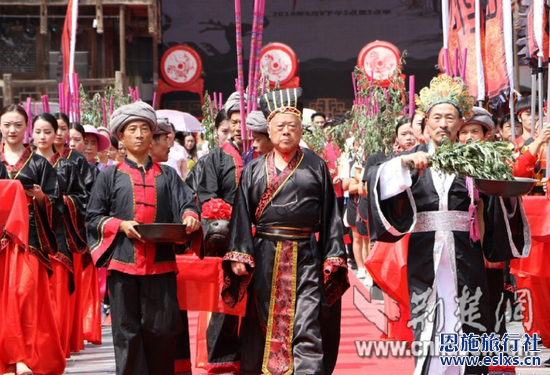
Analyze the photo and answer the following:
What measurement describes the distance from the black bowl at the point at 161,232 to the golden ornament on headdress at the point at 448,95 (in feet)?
4.96

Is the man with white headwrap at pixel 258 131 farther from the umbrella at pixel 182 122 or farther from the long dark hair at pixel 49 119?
the umbrella at pixel 182 122

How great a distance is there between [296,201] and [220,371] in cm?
143

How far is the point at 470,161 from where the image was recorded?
16.1 ft

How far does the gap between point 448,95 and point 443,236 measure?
2.56ft

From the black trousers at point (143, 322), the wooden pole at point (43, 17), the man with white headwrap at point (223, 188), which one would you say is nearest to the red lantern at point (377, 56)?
the wooden pole at point (43, 17)

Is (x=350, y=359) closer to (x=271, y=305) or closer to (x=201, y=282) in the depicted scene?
(x=201, y=282)

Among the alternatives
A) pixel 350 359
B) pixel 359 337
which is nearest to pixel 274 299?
pixel 350 359

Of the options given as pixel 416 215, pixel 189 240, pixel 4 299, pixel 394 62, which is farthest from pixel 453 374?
pixel 394 62

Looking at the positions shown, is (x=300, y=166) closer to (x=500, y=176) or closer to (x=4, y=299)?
(x=500, y=176)

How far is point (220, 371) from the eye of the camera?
19.7 feet

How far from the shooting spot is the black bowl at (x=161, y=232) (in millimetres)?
4949

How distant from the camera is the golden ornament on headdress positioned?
5301 millimetres

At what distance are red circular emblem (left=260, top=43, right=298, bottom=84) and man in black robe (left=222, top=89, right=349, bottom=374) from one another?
16457 millimetres

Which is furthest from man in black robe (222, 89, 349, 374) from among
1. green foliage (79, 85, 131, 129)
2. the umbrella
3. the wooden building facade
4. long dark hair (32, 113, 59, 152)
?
the wooden building facade
